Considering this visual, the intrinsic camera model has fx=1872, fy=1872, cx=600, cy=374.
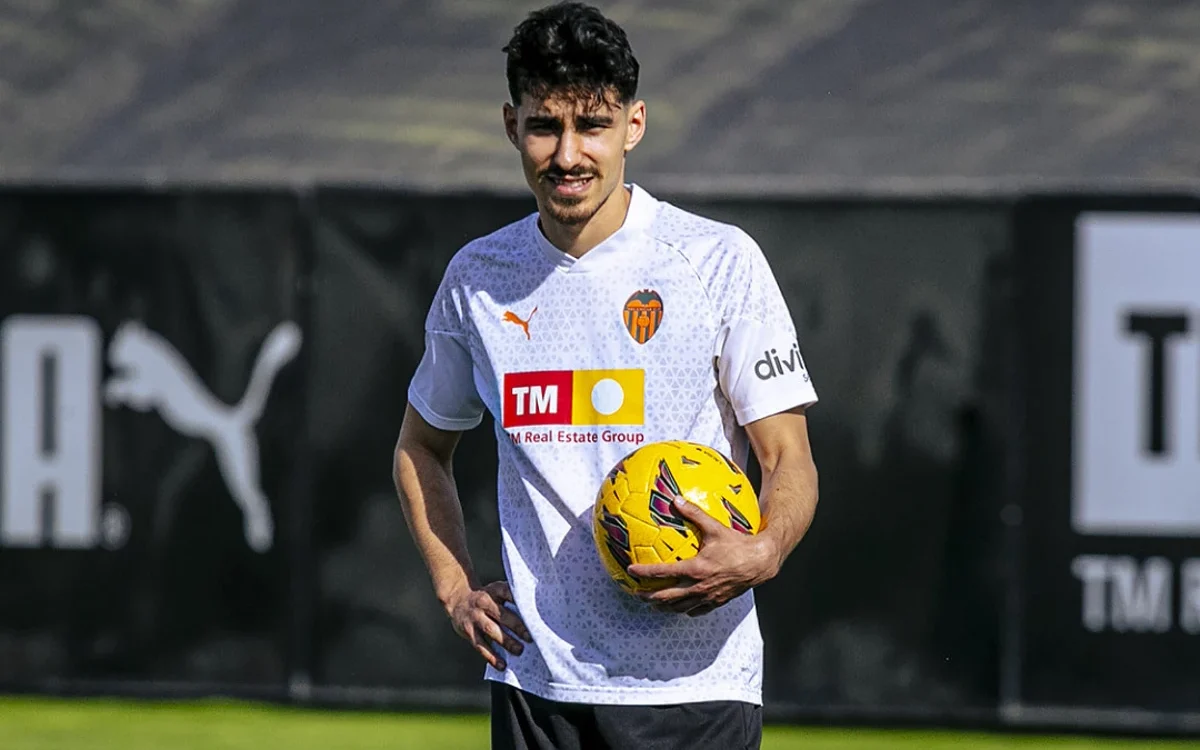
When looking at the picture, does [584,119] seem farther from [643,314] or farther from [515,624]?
[515,624]

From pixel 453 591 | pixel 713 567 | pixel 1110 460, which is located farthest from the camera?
pixel 1110 460

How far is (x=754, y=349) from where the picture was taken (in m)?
3.69

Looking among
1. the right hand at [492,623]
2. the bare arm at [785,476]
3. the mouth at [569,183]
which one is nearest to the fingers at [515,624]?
the right hand at [492,623]

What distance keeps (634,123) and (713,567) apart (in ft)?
3.02

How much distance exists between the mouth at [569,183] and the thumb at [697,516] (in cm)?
65

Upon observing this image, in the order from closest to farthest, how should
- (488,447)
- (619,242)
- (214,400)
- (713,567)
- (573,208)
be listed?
(713,567) → (573,208) → (619,242) → (488,447) → (214,400)

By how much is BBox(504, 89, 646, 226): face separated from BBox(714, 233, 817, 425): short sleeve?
309mm

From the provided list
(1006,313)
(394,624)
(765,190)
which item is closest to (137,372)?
(394,624)

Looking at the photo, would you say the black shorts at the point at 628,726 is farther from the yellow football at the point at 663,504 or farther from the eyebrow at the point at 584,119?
the eyebrow at the point at 584,119

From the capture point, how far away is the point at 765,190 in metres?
8.46

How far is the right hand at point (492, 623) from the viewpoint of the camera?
3.77 m

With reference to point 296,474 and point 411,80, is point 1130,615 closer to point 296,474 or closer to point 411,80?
point 296,474

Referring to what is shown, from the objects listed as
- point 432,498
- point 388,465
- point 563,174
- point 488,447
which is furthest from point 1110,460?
point 563,174

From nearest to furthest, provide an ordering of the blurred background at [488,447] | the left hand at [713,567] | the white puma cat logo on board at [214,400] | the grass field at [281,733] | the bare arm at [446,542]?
the left hand at [713,567] < the bare arm at [446,542] < the grass field at [281,733] < the blurred background at [488,447] < the white puma cat logo on board at [214,400]
